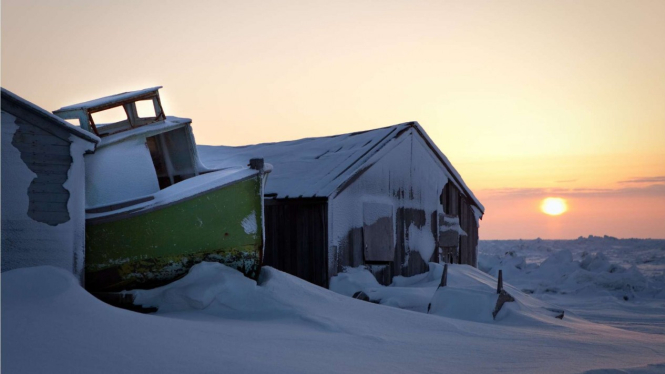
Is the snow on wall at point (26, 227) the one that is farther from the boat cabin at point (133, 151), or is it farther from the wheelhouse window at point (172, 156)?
the wheelhouse window at point (172, 156)

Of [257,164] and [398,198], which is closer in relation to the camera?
[257,164]

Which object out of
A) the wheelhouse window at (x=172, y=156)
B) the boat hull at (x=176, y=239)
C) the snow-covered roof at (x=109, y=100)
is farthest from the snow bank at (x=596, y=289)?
the snow-covered roof at (x=109, y=100)

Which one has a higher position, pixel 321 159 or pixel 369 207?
pixel 321 159

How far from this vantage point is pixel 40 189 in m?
7.79

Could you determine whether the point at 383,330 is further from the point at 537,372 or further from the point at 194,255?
the point at 194,255

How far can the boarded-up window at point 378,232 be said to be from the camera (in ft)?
45.3

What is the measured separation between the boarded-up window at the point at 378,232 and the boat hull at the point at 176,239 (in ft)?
13.4

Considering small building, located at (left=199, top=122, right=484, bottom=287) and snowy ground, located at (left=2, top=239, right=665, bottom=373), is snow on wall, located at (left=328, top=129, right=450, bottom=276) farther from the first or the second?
snowy ground, located at (left=2, top=239, right=665, bottom=373)

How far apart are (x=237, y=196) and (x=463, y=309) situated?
14.0 feet

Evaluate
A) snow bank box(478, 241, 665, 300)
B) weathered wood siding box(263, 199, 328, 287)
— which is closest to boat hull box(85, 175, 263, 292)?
weathered wood siding box(263, 199, 328, 287)

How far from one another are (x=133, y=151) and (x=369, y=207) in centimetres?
555

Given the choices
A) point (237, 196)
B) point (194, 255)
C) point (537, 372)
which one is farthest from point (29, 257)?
point (537, 372)

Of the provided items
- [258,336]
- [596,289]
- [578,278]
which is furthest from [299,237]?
[578,278]

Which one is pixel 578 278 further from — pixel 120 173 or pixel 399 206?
pixel 120 173
